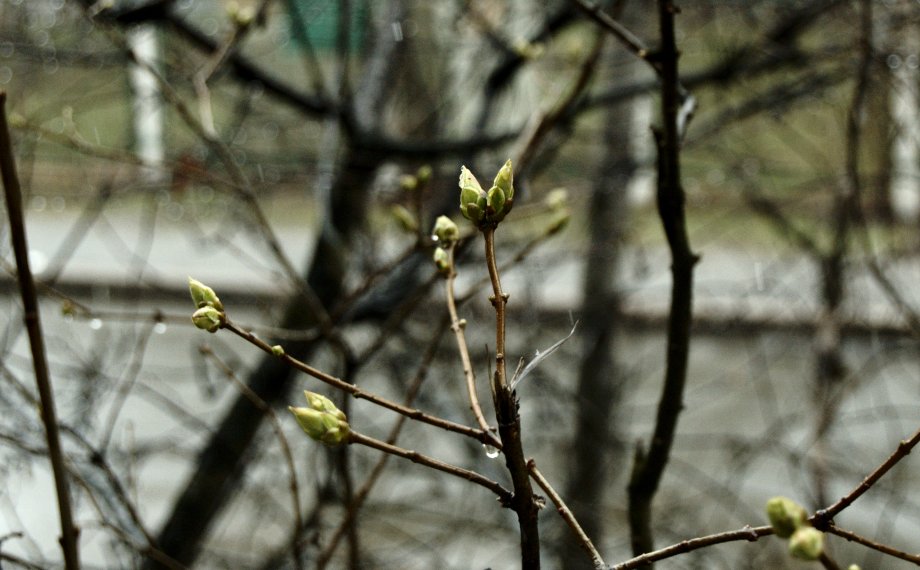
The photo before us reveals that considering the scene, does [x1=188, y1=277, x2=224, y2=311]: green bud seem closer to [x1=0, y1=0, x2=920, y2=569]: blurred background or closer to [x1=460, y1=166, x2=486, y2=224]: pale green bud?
[x1=460, y1=166, x2=486, y2=224]: pale green bud

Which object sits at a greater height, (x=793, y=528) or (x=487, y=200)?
(x=487, y=200)

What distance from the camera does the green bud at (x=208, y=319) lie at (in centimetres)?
49

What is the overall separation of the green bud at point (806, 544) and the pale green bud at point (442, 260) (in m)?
0.33

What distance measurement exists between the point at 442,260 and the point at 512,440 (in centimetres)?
25

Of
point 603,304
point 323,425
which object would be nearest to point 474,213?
point 323,425

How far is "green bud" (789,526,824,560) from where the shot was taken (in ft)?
1.07

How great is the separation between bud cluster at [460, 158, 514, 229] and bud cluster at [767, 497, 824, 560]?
6.7 inches

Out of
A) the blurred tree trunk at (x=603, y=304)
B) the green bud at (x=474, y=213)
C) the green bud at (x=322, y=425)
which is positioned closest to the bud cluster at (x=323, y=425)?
the green bud at (x=322, y=425)

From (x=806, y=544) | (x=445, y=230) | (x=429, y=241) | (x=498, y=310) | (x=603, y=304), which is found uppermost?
(x=603, y=304)

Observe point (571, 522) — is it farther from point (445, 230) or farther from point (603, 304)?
point (603, 304)

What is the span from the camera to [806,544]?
12.9 inches

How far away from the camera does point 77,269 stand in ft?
11.1

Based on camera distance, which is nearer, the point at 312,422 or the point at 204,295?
the point at 312,422

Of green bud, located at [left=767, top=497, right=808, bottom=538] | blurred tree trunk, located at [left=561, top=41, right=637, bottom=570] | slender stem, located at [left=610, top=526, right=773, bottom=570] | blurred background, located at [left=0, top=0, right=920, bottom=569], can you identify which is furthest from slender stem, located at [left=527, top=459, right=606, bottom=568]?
blurred tree trunk, located at [left=561, top=41, right=637, bottom=570]
